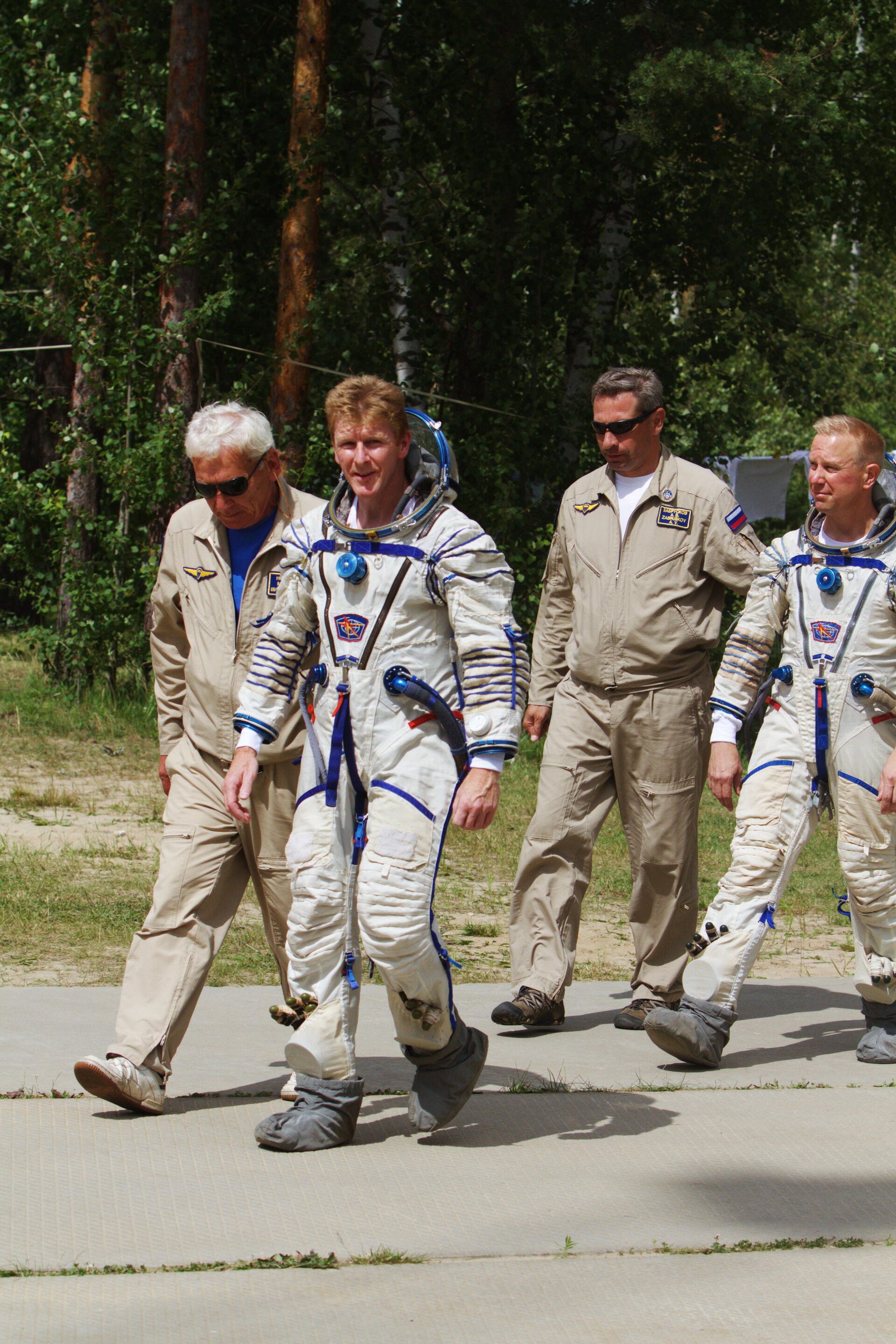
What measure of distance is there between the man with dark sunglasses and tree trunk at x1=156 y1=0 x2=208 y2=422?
7516 millimetres

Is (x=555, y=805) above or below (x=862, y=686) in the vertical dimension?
below

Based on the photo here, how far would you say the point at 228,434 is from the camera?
4.43m

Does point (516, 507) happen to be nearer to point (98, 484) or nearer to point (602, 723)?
point (98, 484)

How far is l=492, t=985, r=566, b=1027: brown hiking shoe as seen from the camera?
213 inches

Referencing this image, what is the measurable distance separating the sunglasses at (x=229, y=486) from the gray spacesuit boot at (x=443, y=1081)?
1.62 m

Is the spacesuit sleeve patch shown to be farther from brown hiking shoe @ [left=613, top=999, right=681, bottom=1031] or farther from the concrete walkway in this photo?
the concrete walkway

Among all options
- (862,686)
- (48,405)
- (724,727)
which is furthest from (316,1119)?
(48,405)

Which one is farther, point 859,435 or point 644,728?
point 644,728

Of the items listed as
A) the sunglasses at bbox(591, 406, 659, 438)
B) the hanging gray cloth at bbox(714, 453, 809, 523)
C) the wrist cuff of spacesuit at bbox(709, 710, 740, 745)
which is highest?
the hanging gray cloth at bbox(714, 453, 809, 523)

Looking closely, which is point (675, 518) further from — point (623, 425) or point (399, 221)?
point (399, 221)

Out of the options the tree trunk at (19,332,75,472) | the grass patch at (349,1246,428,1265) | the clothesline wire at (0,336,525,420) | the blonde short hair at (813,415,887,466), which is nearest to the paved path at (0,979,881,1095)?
the grass patch at (349,1246,428,1265)

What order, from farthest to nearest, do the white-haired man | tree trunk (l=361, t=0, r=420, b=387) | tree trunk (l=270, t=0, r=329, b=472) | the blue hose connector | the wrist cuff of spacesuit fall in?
tree trunk (l=361, t=0, r=420, b=387) → tree trunk (l=270, t=0, r=329, b=472) → the wrist cuff of spacesuit → the blue hose connector → the white-haired man

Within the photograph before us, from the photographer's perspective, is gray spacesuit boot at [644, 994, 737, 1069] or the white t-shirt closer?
gray spacesuit boot at [644, 994, 737, 1069]

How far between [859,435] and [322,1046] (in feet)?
8.51
